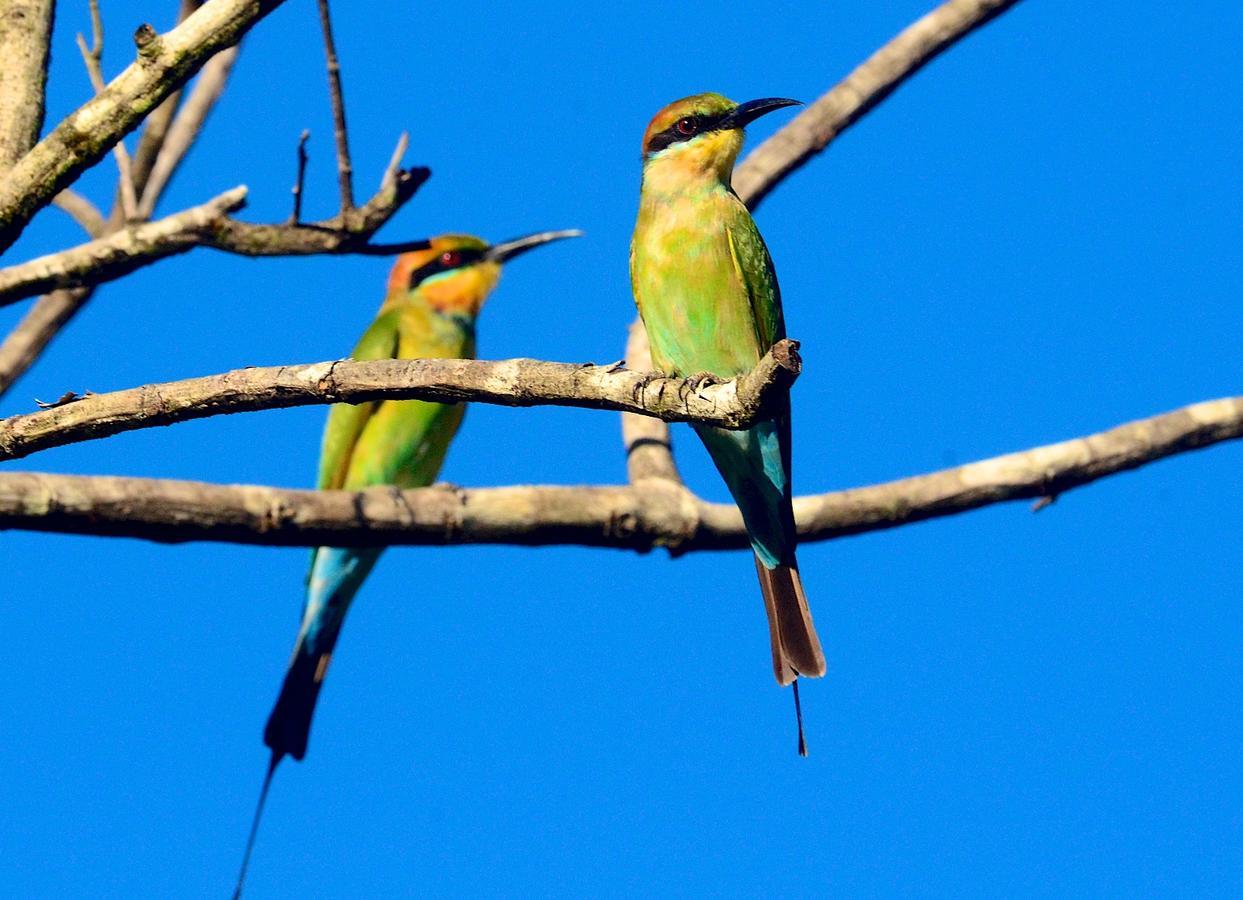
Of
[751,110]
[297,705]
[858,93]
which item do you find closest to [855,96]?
[858,93]

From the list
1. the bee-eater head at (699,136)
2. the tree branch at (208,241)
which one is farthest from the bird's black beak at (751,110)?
the tree branch at (208,241)

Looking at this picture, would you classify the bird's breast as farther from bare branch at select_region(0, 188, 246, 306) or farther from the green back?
the green back

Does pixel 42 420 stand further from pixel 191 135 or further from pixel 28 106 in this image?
→ pixel 191 135

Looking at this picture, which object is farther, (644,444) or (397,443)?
(397,443)

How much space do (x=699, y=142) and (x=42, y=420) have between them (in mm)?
2209

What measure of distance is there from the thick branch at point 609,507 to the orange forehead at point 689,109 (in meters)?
1.05

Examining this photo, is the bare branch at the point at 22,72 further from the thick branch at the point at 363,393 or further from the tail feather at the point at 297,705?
the tail feather at the point at 297,705

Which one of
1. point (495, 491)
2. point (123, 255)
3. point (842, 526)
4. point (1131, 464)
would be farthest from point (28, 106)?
point (1131, 464)

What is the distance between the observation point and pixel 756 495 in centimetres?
340

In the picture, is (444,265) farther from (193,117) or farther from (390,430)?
(193,117)

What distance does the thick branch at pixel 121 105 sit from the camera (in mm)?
2113

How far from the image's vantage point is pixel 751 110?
12.6 ft

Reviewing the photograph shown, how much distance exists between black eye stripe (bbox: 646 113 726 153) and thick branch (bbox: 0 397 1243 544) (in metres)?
0.99

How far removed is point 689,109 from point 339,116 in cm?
115
